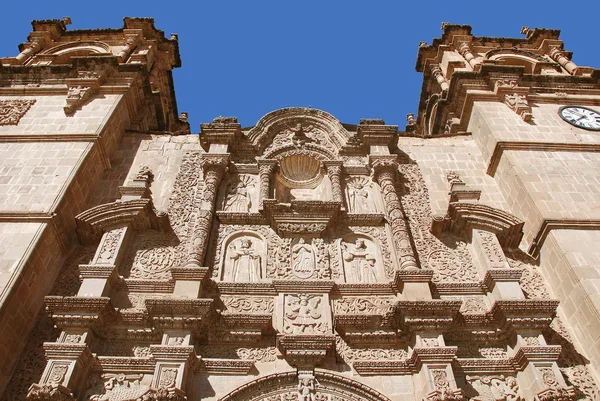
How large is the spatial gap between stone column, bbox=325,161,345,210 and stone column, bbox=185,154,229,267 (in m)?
2.07

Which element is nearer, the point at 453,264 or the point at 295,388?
the point at 295,388

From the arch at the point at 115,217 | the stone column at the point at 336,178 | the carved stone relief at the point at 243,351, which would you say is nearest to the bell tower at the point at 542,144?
the stone column at the point at 336,178

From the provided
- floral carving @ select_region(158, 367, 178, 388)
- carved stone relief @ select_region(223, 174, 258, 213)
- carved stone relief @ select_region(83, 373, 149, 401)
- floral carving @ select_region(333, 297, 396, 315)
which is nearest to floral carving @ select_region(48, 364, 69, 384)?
carved stone relief @ select_region(83, 373, 149, 401)

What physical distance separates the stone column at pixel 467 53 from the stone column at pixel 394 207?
598cm

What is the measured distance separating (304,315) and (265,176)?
3.68 m

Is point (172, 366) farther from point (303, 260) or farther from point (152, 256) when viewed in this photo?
point (303, 260)

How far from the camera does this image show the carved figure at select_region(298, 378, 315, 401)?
6.91 metres

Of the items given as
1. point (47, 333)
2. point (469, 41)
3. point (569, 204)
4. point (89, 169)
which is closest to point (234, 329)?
point (47, 333)

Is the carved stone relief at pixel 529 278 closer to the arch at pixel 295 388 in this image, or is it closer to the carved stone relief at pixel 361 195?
the carved stone relief at pixel 361 195

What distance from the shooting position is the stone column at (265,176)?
10.3 meters

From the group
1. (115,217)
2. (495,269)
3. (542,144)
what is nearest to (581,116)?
(542,144)

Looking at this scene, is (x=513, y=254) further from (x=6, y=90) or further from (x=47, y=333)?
(x=6, y=90)

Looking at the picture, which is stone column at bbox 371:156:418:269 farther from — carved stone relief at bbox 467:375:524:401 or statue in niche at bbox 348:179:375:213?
carved stone relief at bbox 467:375:524:401

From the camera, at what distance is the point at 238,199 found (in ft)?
34.6
